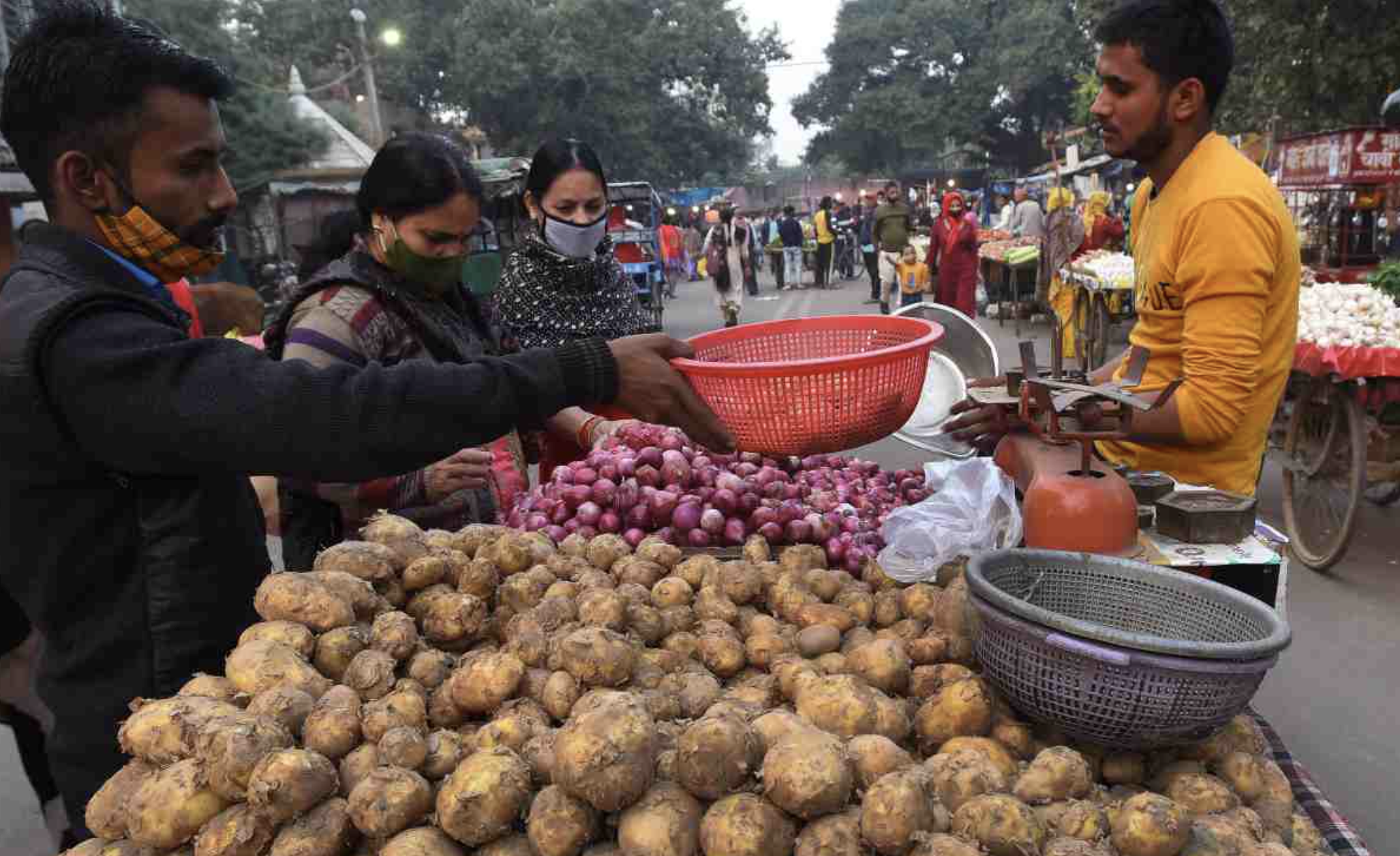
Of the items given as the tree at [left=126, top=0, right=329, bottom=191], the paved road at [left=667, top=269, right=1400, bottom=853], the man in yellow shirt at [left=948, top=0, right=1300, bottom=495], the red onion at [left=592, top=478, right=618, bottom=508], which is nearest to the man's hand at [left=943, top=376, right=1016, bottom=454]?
the man in yellow shirt at [left=948, top=0, right=1300, bottom=495]

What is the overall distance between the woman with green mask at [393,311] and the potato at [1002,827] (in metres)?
1.71

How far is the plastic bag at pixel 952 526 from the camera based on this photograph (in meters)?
2.31

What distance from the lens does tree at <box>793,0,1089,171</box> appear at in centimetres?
3988

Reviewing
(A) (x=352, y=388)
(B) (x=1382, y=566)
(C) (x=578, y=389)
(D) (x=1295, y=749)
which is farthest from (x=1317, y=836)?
(B) (x=1382, y=566)

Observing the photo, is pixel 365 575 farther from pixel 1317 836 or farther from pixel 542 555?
pixel 1317 836

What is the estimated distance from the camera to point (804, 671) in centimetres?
170

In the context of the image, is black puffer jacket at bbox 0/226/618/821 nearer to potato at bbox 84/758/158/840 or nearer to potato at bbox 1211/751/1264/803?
potato at bbox 84/758/158/840

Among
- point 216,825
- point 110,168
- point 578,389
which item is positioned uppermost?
point 110,168

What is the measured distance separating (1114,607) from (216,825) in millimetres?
1613

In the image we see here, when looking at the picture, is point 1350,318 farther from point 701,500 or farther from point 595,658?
point 595,658

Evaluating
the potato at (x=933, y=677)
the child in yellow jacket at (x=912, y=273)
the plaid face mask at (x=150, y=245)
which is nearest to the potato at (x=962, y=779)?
the potato at (x=933, y=677)

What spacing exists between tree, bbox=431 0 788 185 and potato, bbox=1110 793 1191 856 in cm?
3777

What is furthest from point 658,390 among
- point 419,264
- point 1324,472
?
point 1324,472

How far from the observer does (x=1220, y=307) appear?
2188 millimetres
